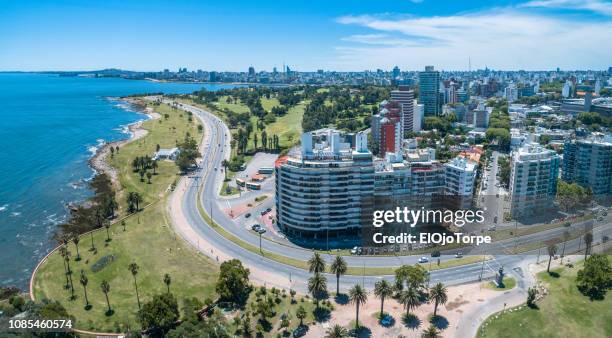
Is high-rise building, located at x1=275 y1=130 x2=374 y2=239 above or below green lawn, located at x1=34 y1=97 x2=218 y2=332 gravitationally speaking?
above

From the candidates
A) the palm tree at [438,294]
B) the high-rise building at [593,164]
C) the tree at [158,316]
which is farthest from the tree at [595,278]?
the tree at [158,316]

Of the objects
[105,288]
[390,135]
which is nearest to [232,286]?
[105,288]

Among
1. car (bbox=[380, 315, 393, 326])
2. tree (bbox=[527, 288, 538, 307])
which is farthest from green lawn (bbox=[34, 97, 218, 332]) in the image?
tree (bbox=[527, 288, 538, 307])

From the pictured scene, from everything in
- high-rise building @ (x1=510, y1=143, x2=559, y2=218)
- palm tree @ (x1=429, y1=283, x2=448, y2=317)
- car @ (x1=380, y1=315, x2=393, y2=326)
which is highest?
high-rise building @ (x1=510, y1=143, x2=559, y2=218)

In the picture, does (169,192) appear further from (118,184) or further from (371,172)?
(371,172)

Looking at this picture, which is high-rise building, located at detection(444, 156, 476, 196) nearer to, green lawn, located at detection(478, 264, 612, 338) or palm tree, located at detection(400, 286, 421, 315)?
green lawn, located at detection(478, 264, 612, 338)

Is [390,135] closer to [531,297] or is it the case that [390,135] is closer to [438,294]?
[531,297]
